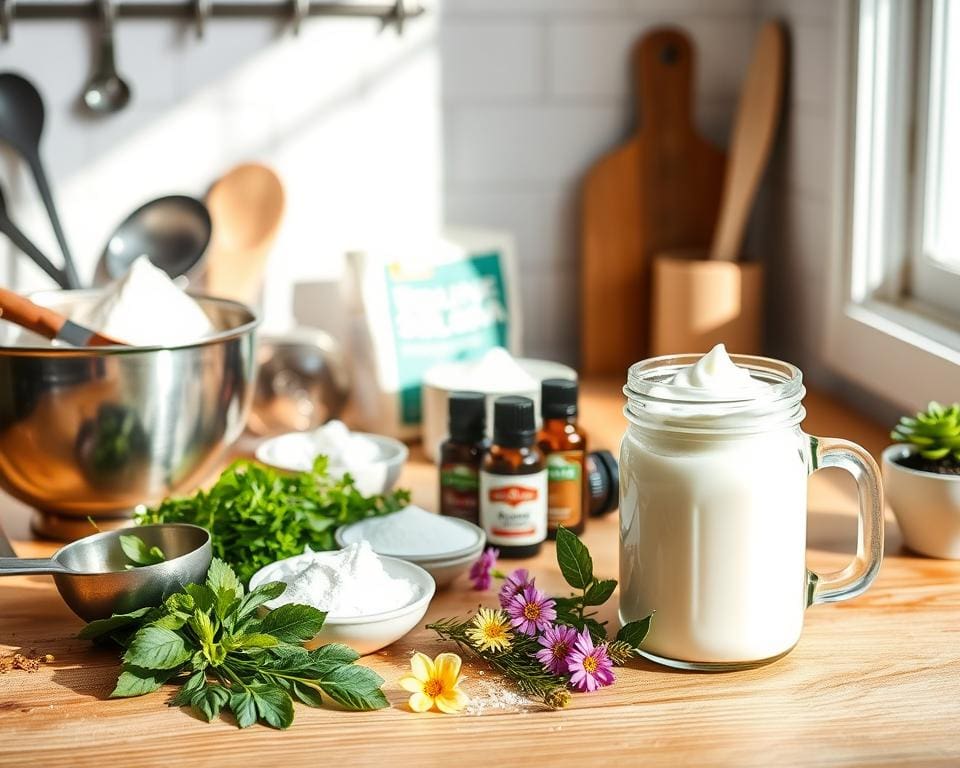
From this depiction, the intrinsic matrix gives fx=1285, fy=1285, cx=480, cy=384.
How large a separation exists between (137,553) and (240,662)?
14 cm

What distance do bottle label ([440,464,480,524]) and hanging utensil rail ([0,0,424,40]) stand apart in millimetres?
754

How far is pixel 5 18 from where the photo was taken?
156 centimetres

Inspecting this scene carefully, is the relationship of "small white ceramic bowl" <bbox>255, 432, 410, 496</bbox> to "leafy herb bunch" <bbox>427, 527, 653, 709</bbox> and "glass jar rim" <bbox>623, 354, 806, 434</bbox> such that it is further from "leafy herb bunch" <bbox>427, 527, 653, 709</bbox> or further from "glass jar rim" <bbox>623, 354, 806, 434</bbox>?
"glass jar rim" <bbox>623, 354, 806, 434</bbox>

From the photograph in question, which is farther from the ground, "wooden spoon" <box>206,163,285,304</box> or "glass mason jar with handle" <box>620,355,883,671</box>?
"wooden spoon" <box>206,163,285,304</box>

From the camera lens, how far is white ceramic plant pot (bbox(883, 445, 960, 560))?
107cm

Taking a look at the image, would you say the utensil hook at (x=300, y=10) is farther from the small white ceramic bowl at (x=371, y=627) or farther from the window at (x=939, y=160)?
the small white ceramic bowl at (x=371, y=627)

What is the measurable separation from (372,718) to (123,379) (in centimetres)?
43

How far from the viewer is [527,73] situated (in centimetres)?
172

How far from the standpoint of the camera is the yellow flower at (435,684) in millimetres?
816

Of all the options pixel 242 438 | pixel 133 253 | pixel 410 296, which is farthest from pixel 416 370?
pixel 133 253

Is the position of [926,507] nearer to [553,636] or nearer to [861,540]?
[861,540]

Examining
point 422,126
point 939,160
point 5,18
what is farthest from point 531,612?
point 5,18

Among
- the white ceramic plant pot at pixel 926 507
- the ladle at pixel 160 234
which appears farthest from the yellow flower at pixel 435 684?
the ladle at pixel 160 234

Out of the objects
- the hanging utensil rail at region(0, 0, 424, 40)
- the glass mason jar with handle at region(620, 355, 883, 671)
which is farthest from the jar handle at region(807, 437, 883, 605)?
the hanging utensil rail at region(0, 0, 424, 40)
